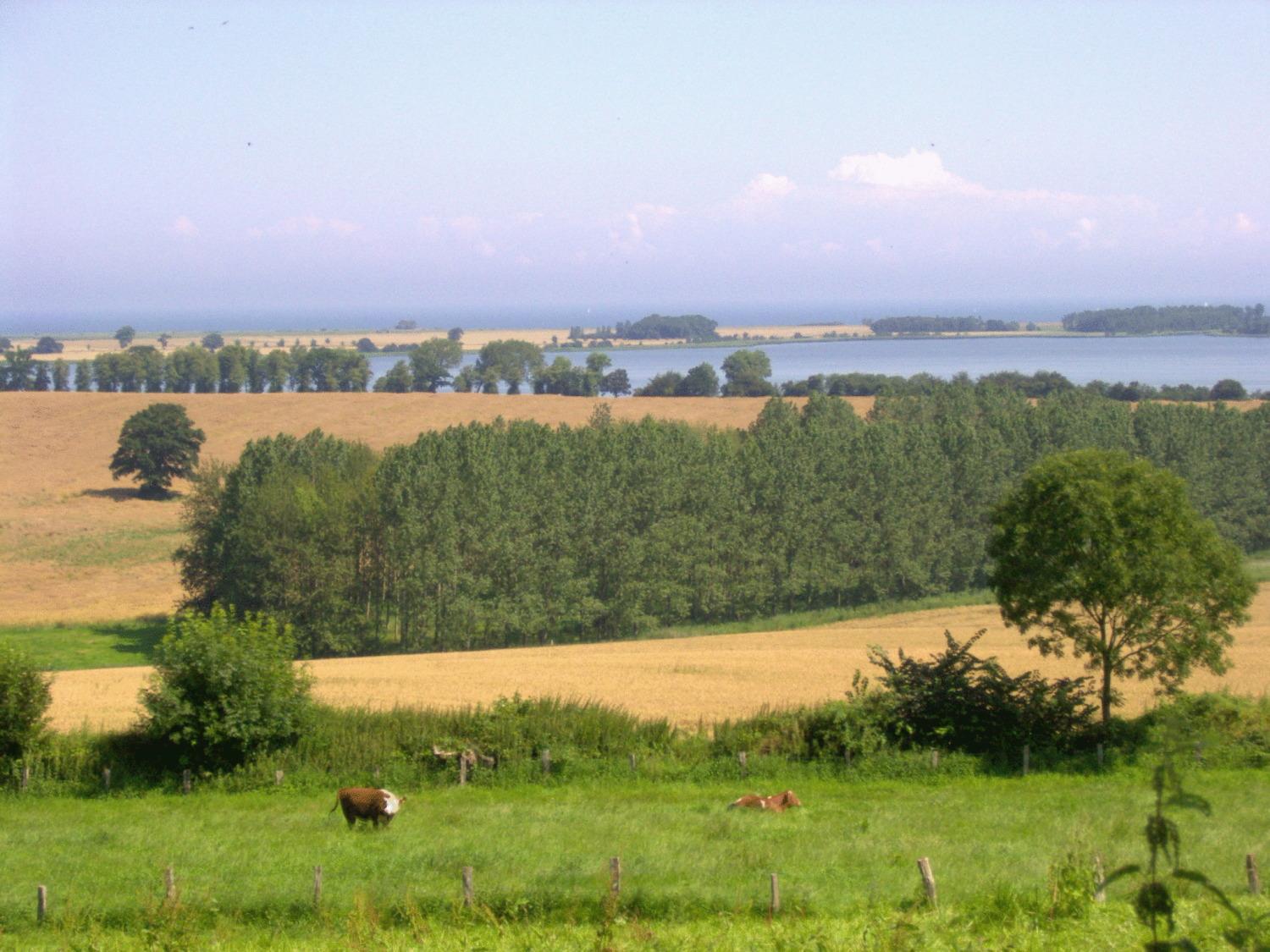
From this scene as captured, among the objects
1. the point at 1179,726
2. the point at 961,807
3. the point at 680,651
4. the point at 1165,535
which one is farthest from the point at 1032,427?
the point at 1179,726

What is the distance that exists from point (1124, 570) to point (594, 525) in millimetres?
38290

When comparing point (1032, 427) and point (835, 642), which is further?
point (1032, 427)

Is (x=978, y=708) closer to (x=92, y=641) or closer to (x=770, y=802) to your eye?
(x=770, y=802)

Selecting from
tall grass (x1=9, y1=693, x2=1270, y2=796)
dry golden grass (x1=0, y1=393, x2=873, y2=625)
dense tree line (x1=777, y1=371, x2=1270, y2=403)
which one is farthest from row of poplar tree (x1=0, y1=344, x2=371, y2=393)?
tall grass (x1=9, y1=693, x2=1270, y2=796)

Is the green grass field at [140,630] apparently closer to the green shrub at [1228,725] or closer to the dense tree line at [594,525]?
the dense tree line at [594,525]

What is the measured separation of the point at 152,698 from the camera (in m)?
24.3

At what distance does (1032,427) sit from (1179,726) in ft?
259

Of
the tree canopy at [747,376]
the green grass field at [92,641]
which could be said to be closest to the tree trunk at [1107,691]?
the green grass field at [92,641]

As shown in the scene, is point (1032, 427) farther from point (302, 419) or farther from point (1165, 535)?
point (302, 419)

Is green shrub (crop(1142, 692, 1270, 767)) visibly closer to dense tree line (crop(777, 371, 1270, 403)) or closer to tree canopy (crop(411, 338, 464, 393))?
dense tree line (crop(777, 371, 1270, 403))

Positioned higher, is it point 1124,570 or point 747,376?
point 747,376

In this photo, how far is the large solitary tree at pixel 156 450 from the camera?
93.4 meters

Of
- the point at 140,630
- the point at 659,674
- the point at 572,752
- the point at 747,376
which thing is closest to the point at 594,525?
the point at 659,674

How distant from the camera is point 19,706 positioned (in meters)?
24.5
